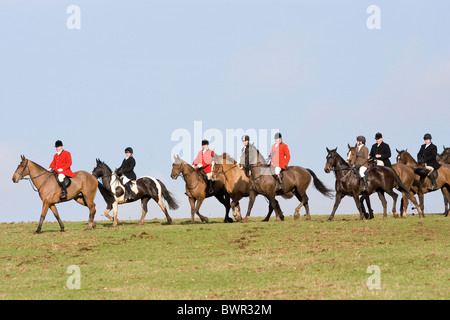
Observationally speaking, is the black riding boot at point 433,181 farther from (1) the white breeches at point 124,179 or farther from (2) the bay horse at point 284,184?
(1) the white breeches at point 124,179

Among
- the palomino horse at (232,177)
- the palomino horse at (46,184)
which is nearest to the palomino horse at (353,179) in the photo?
the palomino horse at (232,177)

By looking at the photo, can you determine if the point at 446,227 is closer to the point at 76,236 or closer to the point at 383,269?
the point at 383,269

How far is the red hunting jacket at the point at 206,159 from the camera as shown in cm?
2602

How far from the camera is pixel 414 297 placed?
12789 mm

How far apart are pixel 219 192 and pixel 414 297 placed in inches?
574

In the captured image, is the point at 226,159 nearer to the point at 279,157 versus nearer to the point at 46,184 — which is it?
the point at 279,157

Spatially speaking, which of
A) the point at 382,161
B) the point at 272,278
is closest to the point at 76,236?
the point at 272,278

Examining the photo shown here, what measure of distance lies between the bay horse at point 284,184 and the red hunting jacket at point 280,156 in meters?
0.33

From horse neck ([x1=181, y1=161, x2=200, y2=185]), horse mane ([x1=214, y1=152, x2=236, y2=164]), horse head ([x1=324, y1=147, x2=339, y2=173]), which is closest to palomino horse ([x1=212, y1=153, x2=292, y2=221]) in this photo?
horse mane ([x1=214, y1=152, x2=236, y2=164])

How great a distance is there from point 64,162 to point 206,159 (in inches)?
233

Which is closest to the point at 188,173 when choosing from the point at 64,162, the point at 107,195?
the point at 107,195

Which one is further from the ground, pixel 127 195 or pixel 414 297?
pixel 127 195
